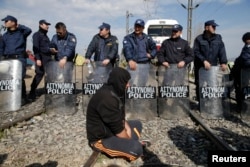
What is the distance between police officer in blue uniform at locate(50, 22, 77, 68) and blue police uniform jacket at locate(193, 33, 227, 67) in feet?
10.7

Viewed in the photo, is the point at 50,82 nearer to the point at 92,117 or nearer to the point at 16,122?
the point at 16,122

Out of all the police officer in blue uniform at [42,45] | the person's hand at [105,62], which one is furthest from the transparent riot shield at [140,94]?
the police officer in blue uniform at [42,45]

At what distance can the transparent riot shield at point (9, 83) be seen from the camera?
8.48m

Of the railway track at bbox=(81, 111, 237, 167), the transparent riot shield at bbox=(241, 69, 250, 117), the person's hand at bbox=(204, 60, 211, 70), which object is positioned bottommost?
the railway track at bbox=(81, 111, 237, 167)

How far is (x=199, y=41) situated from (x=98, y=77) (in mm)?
2777

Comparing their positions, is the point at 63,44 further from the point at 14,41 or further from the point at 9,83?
the point at 9,83

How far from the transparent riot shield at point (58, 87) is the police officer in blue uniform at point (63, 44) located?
1.13 feet

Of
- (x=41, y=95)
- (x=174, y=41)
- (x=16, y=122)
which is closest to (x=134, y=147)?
→ (x=16, y=122)

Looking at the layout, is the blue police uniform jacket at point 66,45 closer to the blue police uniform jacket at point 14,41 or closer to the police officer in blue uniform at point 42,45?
the police officer in blue uniform at point 42,45

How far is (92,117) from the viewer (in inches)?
183

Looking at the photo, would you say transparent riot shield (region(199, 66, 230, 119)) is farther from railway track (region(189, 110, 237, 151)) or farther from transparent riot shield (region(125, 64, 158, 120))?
transparent riot shield (region(125, 64, 158, 120))

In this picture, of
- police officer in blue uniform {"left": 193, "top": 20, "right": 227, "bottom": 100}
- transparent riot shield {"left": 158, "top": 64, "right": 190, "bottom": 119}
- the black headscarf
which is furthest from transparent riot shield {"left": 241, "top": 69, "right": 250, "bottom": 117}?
the black headscarf

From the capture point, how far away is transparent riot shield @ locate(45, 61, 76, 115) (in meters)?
8.51

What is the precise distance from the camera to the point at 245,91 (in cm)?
818
